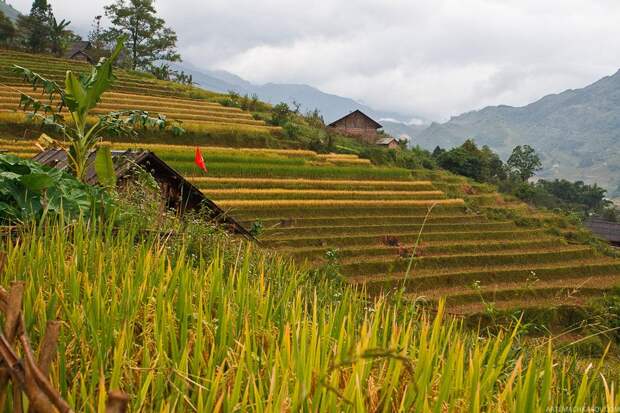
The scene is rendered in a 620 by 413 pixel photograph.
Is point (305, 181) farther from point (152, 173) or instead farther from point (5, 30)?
point (5, 30)

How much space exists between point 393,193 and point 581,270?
9331 mm

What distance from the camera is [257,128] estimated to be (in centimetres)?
3078

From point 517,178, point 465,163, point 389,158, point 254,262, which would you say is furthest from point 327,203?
point 517,178

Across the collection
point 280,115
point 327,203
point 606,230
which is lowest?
point 327,203

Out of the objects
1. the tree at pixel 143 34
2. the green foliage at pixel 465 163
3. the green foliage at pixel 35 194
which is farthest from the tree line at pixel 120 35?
the green foliage at pixel 35 194

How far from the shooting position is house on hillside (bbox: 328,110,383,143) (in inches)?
1825

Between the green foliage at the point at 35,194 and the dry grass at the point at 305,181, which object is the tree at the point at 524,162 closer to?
the dry grass at the point at 305,181

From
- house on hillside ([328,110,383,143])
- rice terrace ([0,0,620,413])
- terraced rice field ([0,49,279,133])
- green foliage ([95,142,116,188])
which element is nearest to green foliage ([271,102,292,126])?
rice terrace ([0,0,620,413])

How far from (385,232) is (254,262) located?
19.5m

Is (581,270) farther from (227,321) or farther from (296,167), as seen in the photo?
(227,321)

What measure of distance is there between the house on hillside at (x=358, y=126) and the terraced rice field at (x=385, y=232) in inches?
668

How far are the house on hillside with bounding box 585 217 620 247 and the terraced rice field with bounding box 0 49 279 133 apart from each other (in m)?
23.2

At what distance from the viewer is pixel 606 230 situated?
36.4 metres

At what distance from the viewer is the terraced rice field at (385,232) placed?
18.7 meters
